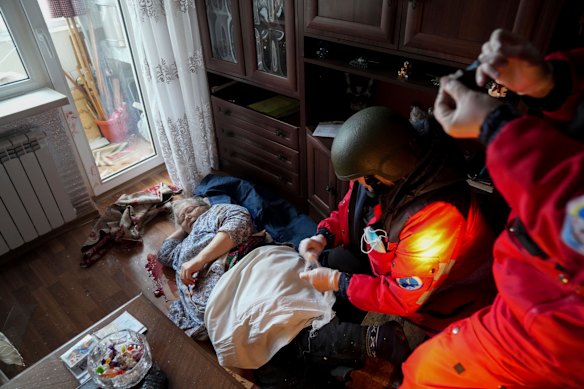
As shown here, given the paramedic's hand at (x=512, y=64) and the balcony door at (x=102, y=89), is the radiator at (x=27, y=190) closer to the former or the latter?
the balcony door at (x=102, y=89)

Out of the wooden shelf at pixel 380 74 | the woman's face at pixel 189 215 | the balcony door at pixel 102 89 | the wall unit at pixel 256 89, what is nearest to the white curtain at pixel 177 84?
the wall unit at pixel 256 89

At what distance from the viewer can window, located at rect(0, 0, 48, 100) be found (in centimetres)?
213

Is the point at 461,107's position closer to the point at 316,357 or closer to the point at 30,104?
the point at 316,357

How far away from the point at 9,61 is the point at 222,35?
3.82 ft

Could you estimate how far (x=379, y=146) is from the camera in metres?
1.17

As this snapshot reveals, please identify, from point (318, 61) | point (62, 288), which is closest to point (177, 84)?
point (318, 61)

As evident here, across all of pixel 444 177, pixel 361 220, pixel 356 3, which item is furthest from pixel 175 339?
pixel 356 3

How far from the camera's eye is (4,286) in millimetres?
2199

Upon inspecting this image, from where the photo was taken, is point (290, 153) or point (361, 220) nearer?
point (361, 220)

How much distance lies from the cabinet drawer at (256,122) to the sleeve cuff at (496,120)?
1.57m

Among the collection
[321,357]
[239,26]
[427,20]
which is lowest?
[321,357]

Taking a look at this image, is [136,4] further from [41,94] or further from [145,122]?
[145,122]

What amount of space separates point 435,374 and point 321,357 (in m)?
0.48

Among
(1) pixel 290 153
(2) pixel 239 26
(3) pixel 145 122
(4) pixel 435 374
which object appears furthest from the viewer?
(3) pixel 145 122
